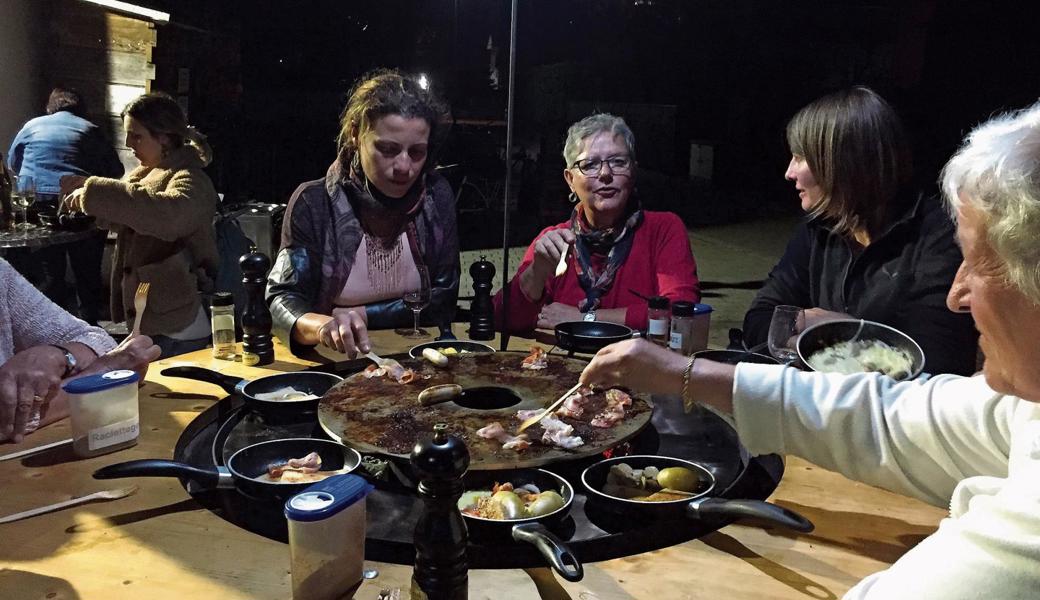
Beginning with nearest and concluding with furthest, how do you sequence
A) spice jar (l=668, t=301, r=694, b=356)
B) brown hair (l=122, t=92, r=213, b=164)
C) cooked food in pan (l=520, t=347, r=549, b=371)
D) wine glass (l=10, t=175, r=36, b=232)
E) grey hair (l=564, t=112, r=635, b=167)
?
cooked food in pan (l=520, t=347, r=549, b=371), spice jar (l=668, t=301, r=694, b=356), grey hair (l=564, t=112, r=635, b=167), brown hair (l=122, t=92, r=213, b=164), wine glass (l=10, t=175, r=36, b=232)

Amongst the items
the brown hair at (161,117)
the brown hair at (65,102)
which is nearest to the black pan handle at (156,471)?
the brown hair at (161,117)

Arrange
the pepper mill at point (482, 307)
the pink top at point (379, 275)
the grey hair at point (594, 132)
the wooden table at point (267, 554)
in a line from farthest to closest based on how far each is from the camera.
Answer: the grey hair at point (594, 132)
the pink top at point (379, 275)
the pepper mill at point (482, 307)
the wooden table at point (267, 554)

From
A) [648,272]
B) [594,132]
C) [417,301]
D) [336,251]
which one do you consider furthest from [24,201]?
[648,272]

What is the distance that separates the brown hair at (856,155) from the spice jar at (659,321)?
0.72 m

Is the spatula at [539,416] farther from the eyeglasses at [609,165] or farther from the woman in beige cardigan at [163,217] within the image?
the woman in beige cardigan at [163,217]

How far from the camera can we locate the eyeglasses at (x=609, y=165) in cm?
318

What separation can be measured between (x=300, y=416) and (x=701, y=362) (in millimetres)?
974

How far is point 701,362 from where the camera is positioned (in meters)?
1.63

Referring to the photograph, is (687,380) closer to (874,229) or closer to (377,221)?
(874,229)

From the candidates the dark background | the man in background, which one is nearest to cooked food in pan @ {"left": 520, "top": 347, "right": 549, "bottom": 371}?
the dark background

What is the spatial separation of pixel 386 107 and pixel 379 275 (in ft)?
2.19

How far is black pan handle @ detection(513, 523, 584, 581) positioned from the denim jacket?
1.62m

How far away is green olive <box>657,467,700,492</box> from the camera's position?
4.82 ft

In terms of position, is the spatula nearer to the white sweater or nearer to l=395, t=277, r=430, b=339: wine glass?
the white sweater
